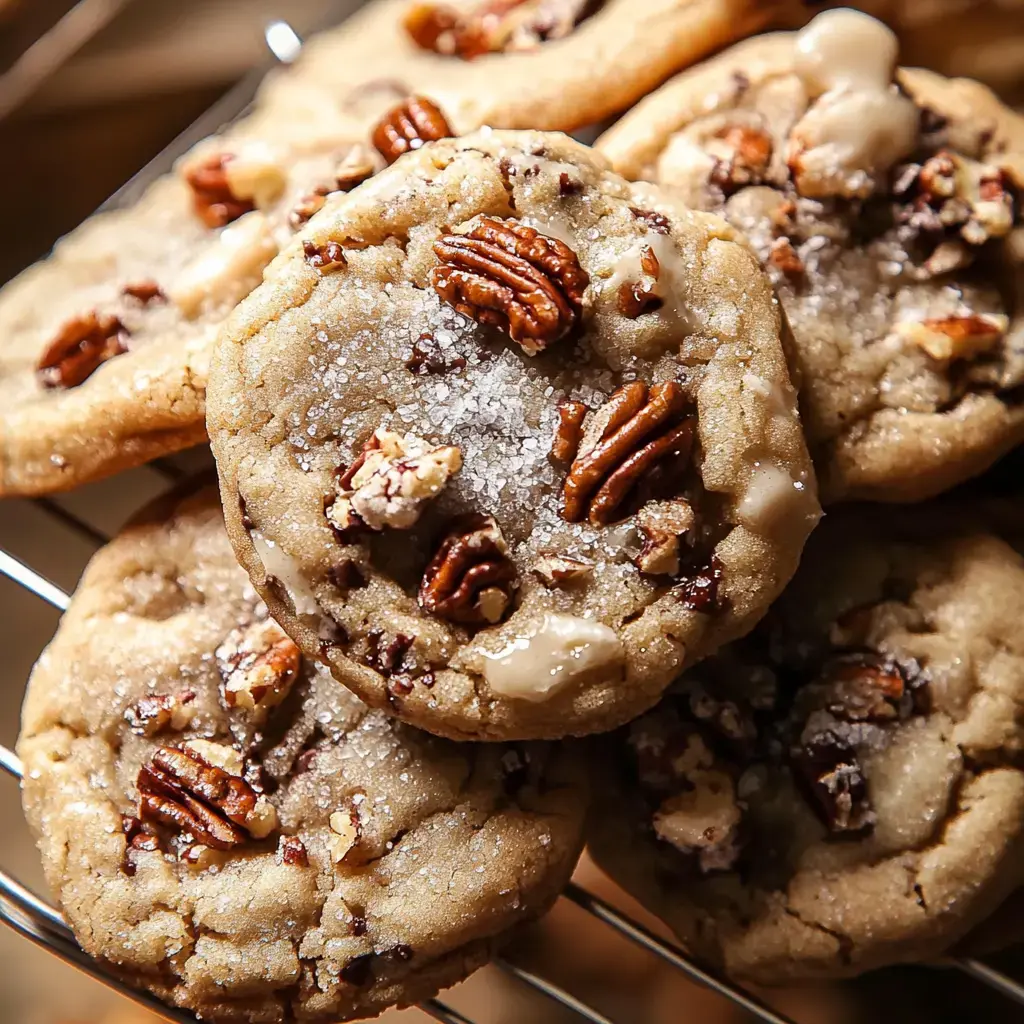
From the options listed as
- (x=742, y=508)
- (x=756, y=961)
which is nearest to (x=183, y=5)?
(x=742, y=508)

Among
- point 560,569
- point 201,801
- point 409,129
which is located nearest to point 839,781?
point 560,569

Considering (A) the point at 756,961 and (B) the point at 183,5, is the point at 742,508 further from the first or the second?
(B) the point at 183,5

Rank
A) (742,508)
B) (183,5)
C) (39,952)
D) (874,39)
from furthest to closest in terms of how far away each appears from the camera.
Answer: (183,5), (39,952), (874,39), (742,508)

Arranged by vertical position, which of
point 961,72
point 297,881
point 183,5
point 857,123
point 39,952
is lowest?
point 39,952

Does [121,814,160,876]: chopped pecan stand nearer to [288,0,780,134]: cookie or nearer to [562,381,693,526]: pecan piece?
[562,381,693,526]: pecan piece

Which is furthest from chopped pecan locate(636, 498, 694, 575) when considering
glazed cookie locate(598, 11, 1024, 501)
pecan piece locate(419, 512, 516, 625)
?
glazed cookie locate(598, 11, 1024, 501)

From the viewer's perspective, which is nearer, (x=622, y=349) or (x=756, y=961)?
(x=622, y=349)

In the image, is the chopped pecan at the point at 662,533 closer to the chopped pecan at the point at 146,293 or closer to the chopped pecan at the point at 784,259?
the chopped pecan at the point at 784,259

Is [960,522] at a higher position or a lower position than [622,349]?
lower

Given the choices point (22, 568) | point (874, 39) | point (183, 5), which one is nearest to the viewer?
point (874, 39)
